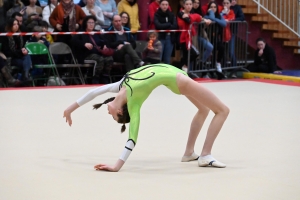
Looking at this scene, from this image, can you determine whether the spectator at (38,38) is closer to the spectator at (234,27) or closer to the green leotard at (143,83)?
the spectator at (234,27)

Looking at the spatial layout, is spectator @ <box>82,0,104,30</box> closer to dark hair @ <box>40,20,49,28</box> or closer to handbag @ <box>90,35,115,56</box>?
handbag @ <box>90,35,115,56</box>

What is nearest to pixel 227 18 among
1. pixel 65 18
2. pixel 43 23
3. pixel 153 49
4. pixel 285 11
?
pixel 153 49

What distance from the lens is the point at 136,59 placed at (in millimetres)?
11812

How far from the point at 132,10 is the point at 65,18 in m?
1.57

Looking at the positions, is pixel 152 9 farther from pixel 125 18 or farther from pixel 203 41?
pixel 203 41

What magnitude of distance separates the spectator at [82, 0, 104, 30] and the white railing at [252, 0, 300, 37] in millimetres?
4763

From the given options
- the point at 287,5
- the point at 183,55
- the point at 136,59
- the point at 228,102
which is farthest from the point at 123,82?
the point at 287,5

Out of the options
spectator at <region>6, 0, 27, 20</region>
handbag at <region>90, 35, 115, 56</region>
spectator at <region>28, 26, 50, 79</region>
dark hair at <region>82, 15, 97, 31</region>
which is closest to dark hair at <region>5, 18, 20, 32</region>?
spectator at <region>6, 0, 27, 20</region>

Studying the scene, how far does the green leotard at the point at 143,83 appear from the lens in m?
5.05

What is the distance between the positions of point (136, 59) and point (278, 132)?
5.28 meters

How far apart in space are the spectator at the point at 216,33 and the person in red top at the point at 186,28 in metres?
0.35

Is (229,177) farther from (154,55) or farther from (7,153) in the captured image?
(154,55)

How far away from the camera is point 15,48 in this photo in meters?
11.0

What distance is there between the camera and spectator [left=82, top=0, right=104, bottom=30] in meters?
12.1
